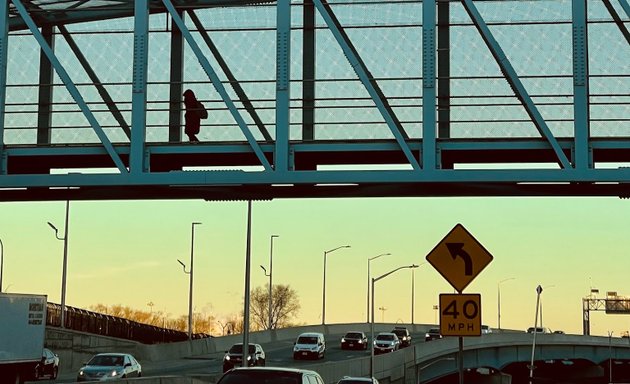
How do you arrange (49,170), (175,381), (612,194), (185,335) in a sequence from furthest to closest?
(185,335) < (175,381) < (49,170) < (612,194)

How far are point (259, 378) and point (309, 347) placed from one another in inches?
2323

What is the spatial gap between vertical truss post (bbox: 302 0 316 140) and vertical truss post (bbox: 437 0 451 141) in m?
2.24

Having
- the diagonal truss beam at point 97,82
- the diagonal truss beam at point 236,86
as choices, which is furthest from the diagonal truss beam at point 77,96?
the diagonal truss beam at point 236,86

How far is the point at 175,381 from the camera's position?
42.8 meters

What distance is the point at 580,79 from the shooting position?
21500 mm

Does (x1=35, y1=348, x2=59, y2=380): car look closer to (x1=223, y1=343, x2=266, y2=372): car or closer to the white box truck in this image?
the white box truck

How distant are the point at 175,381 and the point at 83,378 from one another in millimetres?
6915

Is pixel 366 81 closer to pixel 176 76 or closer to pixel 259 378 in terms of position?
pixel 176 76

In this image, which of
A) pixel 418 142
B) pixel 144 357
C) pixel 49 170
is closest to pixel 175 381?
pixel 49 170

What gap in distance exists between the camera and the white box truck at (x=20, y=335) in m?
43.3

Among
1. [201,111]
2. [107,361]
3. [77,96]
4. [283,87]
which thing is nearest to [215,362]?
[107,361]

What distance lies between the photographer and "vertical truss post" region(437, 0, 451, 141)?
74.4 ft

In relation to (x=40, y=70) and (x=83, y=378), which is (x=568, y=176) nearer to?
(x=40, y=70)

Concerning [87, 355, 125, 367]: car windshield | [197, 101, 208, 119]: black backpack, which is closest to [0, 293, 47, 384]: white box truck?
[87, 355, 125, 367]: car windshield
